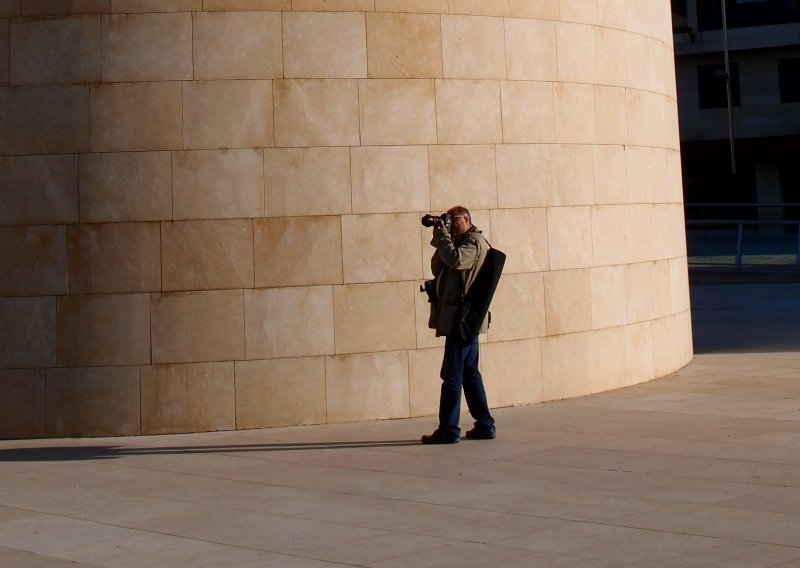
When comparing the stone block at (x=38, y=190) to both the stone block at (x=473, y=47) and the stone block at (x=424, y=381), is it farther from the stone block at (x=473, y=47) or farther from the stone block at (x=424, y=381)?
the stone block at (x=473, y=47)

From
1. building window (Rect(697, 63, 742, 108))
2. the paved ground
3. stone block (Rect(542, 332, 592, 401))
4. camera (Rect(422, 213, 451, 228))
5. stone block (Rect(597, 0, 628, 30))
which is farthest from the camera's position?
building window (Rect(697, 63, 742, 108))

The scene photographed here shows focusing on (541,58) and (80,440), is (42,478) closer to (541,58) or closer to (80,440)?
(80,440)

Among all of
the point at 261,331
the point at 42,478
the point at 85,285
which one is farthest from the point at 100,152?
the point at 42,478

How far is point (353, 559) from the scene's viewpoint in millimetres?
6543

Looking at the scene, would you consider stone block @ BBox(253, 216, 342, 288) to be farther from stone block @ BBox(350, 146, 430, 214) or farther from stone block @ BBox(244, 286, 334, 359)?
stone block @ BBox(350, 146, 430, 214)

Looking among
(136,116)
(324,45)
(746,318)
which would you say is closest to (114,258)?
(136,116)

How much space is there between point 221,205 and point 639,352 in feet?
16.8

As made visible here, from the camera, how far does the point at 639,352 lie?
45.4 ft

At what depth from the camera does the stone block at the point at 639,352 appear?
1365 cm

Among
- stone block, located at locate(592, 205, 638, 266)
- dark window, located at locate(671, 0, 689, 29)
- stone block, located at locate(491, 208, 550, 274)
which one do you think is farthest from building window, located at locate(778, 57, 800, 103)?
stone block, located at locate(491, 208, 550, 274)

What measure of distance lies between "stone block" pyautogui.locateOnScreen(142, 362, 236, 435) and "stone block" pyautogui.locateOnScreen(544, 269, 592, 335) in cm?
334

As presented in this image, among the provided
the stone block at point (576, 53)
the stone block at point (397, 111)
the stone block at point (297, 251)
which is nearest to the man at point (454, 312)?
the stone block at point (297, 251)

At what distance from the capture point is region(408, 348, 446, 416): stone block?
11867 millimetres

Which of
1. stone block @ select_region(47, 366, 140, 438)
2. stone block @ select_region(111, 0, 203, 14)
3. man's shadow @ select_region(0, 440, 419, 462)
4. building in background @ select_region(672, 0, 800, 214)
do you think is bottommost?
man's shadow @ select_region(0, 440, 419, 462)
